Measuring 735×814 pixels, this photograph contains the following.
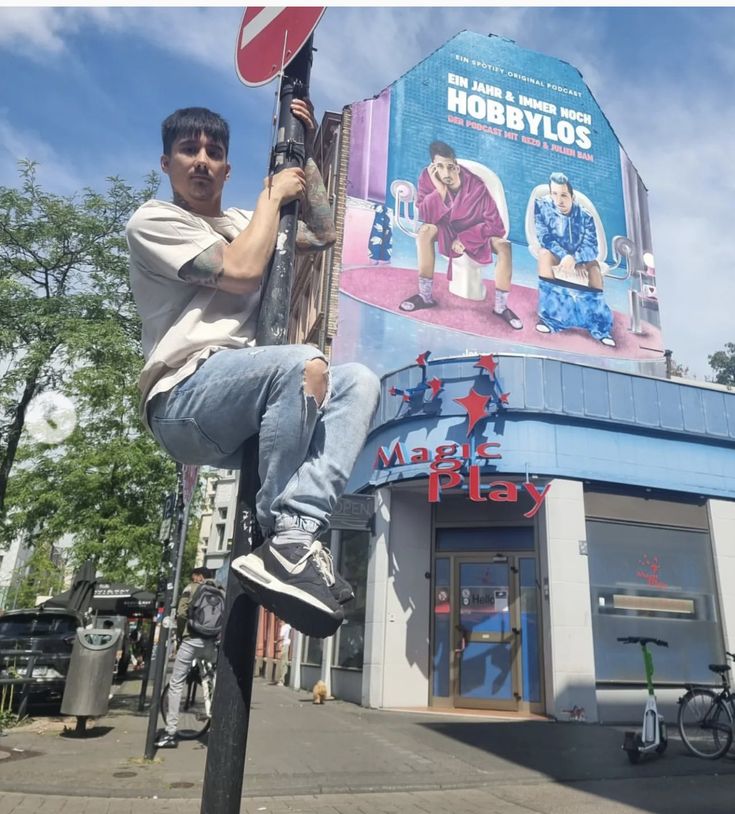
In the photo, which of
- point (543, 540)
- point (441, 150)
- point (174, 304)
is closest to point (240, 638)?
point (174, 304)

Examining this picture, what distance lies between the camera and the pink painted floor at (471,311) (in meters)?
18.6

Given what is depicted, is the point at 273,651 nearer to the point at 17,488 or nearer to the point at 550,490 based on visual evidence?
the point at 17,488

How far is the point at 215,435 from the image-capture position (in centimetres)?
186

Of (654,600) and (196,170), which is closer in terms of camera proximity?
(196,170)

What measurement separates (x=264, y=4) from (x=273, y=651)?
67.9ft

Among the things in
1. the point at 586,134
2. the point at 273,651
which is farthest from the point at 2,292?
the point at 586,134

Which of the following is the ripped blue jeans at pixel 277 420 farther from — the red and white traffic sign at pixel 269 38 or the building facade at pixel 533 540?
the building facade at pixel 533 540

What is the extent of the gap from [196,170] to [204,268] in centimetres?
50

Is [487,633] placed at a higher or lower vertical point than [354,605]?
lower

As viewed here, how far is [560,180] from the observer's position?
21.7 metres

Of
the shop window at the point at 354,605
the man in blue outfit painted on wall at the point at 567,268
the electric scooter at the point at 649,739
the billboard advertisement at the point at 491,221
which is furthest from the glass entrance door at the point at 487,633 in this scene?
the man in blue outfit painted on wall at the point at 567,268

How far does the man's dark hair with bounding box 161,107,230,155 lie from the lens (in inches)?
86.2

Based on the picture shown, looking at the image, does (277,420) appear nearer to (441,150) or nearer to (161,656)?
(161,656)

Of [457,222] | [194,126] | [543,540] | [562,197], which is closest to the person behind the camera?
[194,126]
